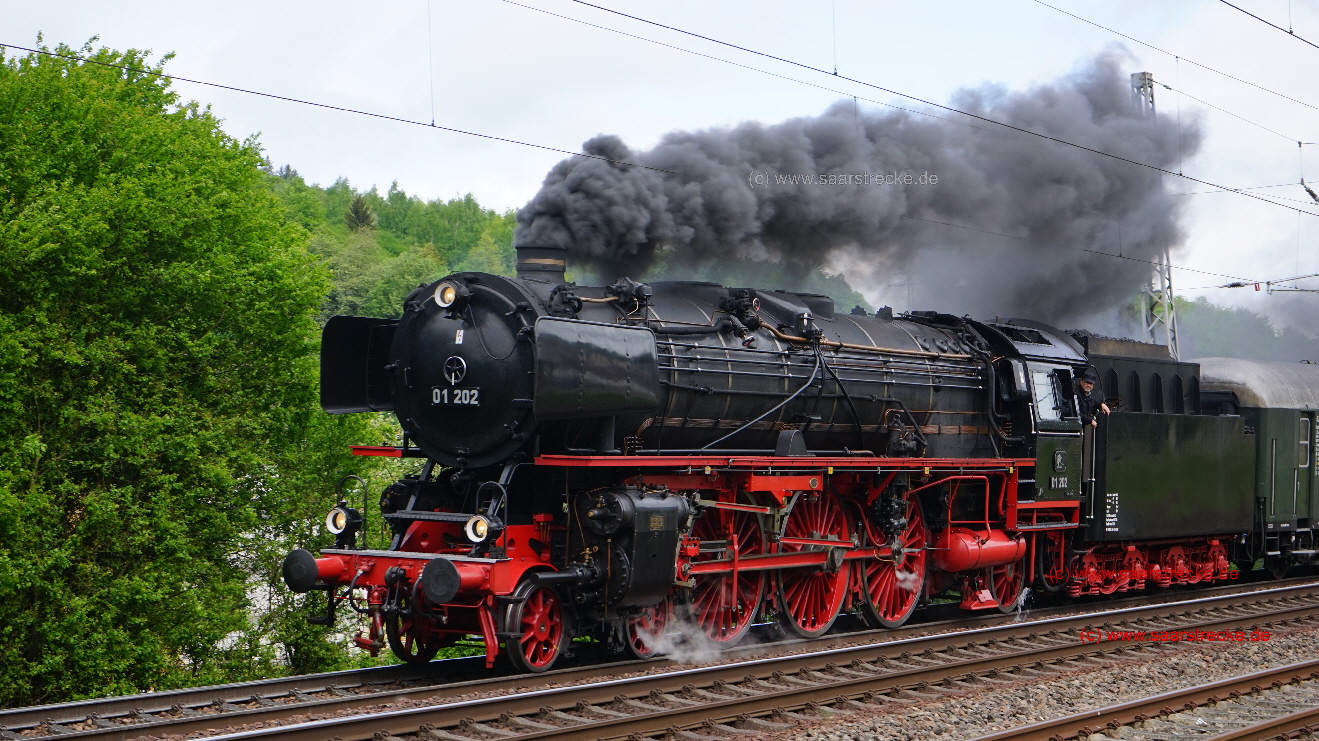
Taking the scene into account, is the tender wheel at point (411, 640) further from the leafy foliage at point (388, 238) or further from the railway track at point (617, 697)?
the leafy foliage at point (388, 238)

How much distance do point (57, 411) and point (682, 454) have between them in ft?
25.6

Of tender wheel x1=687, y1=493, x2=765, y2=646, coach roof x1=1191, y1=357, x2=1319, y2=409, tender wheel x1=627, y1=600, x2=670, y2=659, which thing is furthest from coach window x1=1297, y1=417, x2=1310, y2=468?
tender wheel x1=627, y1=600, x2=670, y2=659

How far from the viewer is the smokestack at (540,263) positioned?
981cm

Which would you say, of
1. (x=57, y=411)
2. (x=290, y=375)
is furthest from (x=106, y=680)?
(x=290, y=375)

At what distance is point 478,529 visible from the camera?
834cm

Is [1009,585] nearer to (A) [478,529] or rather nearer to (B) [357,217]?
(A) [478,529]

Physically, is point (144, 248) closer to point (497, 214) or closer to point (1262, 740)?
point (1262, 740)

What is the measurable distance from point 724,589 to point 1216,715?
4022 millimetres

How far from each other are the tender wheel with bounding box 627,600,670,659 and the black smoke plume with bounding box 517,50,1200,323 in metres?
3.53

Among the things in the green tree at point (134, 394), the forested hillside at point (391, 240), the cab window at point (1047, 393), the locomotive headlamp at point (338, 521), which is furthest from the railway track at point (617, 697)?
the forested hillside at point (391, 240)

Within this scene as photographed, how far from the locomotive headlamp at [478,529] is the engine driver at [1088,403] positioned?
26.8ft

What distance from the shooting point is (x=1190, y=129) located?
19953mm

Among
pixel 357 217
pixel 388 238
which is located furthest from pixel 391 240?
pixel 357 217

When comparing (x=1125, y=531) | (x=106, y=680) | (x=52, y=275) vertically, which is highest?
(x=52, y=275)
